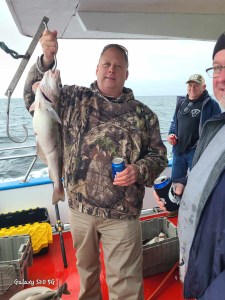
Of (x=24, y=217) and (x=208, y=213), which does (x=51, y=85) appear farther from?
(x=24, y=217)

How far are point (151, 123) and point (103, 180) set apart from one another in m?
0.62

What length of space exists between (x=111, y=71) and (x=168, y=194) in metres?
1.06

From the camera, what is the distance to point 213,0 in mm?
2242

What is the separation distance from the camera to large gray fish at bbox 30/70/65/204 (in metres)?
1.84

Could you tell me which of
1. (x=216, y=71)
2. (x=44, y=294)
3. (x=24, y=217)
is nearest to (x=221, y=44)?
(x=216, y=71)

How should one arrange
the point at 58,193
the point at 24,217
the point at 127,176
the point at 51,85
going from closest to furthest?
the point at 51,85, the point at 127,176, the point at 58,193, the point at 24,217

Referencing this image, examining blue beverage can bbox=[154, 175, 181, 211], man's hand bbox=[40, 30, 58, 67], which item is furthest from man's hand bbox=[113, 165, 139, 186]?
man's hand bbox=[40, 30, 58, 67]

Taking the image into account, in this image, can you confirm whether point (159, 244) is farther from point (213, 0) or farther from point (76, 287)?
point (213, 0)

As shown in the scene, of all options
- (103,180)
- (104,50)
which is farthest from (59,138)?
(104,50)

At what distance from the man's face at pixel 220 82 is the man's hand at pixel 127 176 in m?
0.79

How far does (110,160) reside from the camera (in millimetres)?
2189

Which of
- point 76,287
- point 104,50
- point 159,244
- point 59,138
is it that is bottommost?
point 76,287

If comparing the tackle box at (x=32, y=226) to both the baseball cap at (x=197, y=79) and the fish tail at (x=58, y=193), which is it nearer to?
the fish tail at (x=58, y=193)

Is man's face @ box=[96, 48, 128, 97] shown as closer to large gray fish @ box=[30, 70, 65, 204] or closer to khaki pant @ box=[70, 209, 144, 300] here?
large gray fish @ box=[30, 70, 65, 204]
